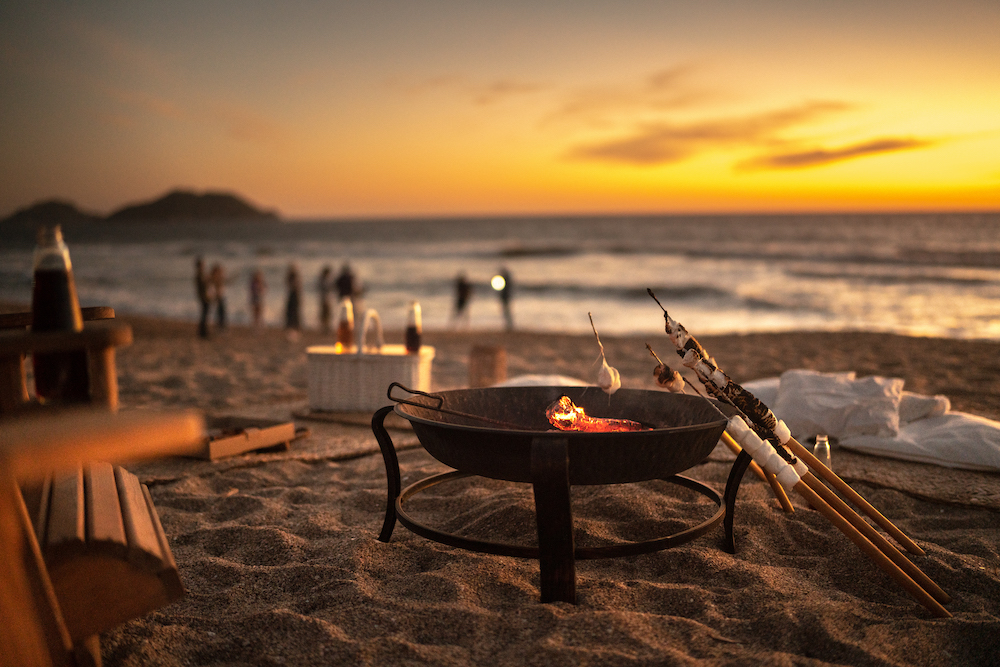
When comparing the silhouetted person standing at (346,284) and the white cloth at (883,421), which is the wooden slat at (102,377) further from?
the silhouetted person standing at (346,284)

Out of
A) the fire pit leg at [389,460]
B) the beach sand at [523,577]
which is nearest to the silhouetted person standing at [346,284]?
the beach sand at [523,577]

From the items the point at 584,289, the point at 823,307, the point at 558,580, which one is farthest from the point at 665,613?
the point at 584,289

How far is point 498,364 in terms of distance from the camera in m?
5.67

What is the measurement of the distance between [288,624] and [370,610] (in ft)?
0.86

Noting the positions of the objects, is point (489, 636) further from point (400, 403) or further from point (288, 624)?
point (400, 403)

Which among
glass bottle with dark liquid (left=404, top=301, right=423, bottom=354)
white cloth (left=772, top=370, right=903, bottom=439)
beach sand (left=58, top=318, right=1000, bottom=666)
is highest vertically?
glass bottle with dark liquid (left=404, top=301, right=423, bottom=354)

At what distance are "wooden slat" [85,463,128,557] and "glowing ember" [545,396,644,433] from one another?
1.53m

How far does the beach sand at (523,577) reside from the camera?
193cm

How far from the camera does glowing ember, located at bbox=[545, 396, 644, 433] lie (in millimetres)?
2576

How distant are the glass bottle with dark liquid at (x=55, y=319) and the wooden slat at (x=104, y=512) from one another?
0.35 m

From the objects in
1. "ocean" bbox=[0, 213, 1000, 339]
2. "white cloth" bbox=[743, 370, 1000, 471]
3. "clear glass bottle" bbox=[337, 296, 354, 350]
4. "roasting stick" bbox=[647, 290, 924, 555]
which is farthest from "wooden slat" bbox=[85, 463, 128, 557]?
"ocean" bbox=[0, 213, 1000, 339]

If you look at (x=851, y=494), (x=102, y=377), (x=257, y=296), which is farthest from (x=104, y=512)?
(x=257, y=296)

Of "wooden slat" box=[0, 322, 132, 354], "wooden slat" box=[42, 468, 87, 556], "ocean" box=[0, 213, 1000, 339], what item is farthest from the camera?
"ocean" box=[0, 213, 1000, 339]

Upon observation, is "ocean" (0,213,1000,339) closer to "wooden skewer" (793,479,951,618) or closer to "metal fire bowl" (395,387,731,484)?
"metal fire bowl" (395,387,731,484)
